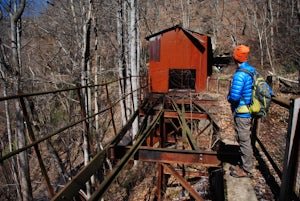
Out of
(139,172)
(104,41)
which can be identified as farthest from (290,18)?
(139,172)

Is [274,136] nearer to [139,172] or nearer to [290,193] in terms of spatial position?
[290,193]

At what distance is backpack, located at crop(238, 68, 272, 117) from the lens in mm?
3447

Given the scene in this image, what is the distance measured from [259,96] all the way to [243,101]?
0.24m

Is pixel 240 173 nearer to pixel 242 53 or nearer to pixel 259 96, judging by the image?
pixel 259 96

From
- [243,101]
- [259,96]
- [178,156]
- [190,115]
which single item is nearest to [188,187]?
[178,156]

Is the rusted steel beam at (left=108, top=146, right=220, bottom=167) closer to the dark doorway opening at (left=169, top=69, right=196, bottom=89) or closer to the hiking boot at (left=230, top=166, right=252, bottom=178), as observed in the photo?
→ the hiking boot at (left=230, top=166, right=252, bottom=178)

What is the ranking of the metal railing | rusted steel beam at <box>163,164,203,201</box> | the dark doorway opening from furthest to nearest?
the dark doorway opening < rusted steel beam at <box>163,164,203,201</box> < the metal railing

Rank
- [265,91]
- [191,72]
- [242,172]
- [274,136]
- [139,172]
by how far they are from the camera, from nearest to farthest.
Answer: [265,91] → [242,172] → [274,136] → [139,172] → [191,72]

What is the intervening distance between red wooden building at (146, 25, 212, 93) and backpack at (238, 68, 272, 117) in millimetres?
12042

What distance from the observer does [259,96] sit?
3498 mm

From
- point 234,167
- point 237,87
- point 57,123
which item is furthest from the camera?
point 57,123

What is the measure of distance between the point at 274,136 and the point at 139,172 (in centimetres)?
785

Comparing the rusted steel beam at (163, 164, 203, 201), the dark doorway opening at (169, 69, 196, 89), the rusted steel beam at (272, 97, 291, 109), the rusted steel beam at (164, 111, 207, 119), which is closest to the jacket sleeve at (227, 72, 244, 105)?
the rusted steel beam at (272, 97, 291, 109)

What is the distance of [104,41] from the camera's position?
25156 millimetres
